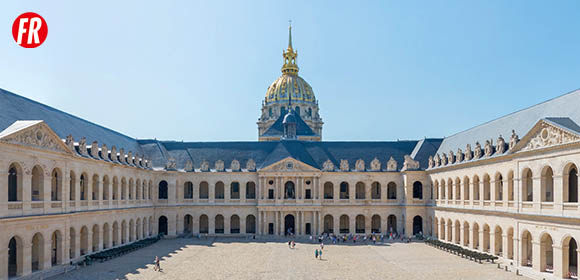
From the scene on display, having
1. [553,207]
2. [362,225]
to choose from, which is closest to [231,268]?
[553,207]

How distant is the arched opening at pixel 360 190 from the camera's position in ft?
253

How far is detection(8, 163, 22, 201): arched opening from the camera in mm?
37938

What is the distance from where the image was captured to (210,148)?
7956 centimetres

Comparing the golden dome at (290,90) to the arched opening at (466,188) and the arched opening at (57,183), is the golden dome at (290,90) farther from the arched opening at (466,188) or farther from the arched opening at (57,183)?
the arched opening at (57,183)

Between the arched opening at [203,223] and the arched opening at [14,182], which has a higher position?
the arched opening at [14,182]

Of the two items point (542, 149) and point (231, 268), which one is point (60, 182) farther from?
point (542, 149)

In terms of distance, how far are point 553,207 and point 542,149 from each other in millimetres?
4551

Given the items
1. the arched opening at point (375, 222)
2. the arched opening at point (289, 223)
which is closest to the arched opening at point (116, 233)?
the arched opening at point (289, 223)

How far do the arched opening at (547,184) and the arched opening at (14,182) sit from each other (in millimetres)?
40515

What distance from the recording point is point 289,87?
133250mm

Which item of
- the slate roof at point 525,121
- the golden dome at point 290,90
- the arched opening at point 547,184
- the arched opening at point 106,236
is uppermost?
the golden dome at point 290,90

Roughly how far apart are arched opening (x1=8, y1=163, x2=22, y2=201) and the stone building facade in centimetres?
9

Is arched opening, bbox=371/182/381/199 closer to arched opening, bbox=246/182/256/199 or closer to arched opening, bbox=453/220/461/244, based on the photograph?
arched opening, bbox=246/182/256/199

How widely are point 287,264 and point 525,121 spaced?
27.3 metres
